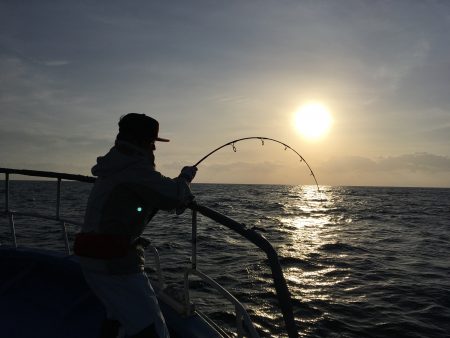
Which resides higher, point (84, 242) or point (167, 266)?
point (84, 242)

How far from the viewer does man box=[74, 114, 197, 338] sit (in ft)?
7.16

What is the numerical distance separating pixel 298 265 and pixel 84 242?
36.2ft

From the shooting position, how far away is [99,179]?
7.45ft

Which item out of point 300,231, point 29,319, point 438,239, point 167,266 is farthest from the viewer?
point 300,231

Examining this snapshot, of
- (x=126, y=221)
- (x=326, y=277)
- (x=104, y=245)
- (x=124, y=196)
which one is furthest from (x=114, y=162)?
(x=326, y=277)

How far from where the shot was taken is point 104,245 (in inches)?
86.3

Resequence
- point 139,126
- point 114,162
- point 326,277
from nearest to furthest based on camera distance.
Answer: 1. point 114,162
2. point 139,126
3. point 326,277

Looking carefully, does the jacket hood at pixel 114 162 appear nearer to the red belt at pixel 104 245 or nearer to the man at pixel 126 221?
the man at pixel 126 221

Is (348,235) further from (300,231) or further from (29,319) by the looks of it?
(29,319)

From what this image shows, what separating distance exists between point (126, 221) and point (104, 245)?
0.61ft

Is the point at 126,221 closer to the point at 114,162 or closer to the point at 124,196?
the point at 124,196

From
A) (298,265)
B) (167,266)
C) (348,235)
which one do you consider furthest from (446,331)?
(348,235)

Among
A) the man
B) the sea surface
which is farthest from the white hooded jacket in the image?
the sea surface

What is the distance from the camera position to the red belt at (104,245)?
219cm
